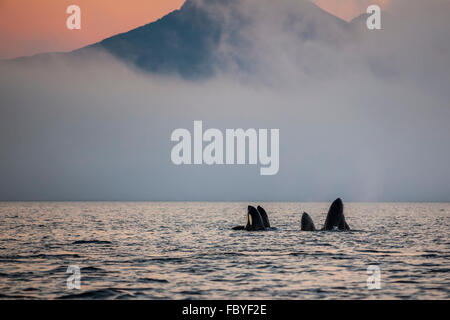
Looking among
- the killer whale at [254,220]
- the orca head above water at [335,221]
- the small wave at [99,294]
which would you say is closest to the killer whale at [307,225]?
the orca head above water at [335,221]

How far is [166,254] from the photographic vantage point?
3600 centimetres

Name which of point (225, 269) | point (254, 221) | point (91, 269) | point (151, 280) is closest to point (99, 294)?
point (151, 280)

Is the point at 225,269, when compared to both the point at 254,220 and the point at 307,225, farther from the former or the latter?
the point at 307,225

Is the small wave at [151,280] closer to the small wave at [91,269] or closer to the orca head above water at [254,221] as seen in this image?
the small wave at [91,269]

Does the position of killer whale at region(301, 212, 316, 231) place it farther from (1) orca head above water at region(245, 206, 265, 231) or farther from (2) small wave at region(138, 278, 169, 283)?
(2) small wave at region(138, 278, 169, 283)

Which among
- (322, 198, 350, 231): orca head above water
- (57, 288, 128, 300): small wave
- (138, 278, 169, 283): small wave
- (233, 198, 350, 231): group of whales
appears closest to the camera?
(57, 288, 128, 300): small wave

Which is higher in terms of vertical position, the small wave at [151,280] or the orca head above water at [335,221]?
the orca head above water at [335,221]

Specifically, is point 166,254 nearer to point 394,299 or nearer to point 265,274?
point 265,274

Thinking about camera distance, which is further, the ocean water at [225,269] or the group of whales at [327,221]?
the group of whales at [327,221]

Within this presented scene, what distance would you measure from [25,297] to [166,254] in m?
15.5

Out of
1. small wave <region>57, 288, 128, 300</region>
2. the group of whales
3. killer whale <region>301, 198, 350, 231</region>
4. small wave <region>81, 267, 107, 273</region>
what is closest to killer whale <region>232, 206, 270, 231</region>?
the group of whales
